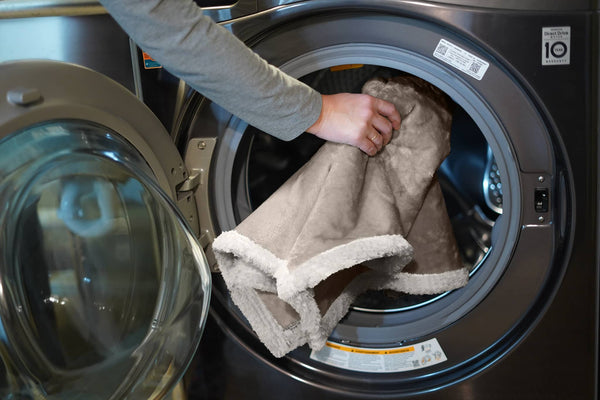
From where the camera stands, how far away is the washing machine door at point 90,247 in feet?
2.25

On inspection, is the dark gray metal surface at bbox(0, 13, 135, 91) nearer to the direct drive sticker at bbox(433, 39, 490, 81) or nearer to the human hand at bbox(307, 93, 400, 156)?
the human hand at bbox(307, 93, 400, 156)

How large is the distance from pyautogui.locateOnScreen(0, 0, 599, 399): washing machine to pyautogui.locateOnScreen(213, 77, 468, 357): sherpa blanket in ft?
0.18

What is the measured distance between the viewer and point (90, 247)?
0.87 metres

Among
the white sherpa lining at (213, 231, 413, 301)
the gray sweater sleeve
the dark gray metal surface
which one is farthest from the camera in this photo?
the dark gray metal surface

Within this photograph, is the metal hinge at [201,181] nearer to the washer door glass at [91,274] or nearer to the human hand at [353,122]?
the washer door glass at [91,274]

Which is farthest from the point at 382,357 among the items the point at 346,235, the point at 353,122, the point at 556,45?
the point at 556,45

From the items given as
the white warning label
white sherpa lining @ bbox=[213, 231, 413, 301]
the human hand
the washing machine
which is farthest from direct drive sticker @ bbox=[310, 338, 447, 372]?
the white warning label

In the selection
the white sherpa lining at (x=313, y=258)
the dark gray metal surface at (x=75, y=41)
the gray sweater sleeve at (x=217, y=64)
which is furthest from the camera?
the dark gray metal surface at (x=75, y=41)

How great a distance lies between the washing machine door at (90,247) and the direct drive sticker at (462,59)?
0.40 metres

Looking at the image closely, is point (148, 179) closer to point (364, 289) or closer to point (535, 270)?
point (364, 289)

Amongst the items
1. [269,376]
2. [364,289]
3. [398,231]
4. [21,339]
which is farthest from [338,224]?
[21,339]

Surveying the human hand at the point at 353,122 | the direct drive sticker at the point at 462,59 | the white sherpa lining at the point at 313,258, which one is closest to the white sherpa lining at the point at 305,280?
the white sherpa lining at the point at 313,258

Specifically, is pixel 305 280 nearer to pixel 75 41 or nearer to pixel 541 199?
pixel 541 199

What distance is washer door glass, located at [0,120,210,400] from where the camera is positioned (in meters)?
0.74
